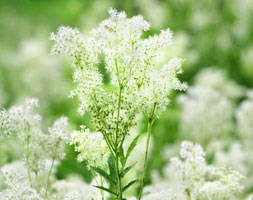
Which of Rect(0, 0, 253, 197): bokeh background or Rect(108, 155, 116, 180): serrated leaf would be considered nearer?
Rect(108, 155, 116, 180): serrated leaf

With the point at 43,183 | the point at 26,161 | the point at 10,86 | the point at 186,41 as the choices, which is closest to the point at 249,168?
the point at 43,183

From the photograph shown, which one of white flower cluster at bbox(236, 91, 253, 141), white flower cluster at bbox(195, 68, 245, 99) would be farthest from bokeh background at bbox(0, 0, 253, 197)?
white flower cluster at bbox(236, 91, 253, 141)

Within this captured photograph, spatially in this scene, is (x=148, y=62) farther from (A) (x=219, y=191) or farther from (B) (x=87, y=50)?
(A) (x=219, y=191)

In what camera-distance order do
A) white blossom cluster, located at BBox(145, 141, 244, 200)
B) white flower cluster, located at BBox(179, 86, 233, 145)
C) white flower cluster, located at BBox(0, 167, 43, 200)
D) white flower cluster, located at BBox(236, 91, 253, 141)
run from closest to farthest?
white flower cluster, located at BBox(0, 167, 43, 200), white blossom cluster, located at BBox(145, 141, 244, 200), white flower cluster, located at BBox(236, 91, 253, 141), white flower cluster, located at BBox(179, 86, 233, 145)

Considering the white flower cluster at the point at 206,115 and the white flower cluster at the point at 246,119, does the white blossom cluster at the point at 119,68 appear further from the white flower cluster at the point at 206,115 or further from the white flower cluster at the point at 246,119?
the white flower cluster at the point at 206,115

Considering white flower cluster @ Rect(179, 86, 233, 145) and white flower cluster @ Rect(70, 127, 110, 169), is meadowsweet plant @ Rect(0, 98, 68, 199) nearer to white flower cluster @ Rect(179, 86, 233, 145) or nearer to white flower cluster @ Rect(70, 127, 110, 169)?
white flower cluster @ Rect(70, 127, 110, 169)

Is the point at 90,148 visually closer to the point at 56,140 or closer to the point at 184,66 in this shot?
the point at 56,140
